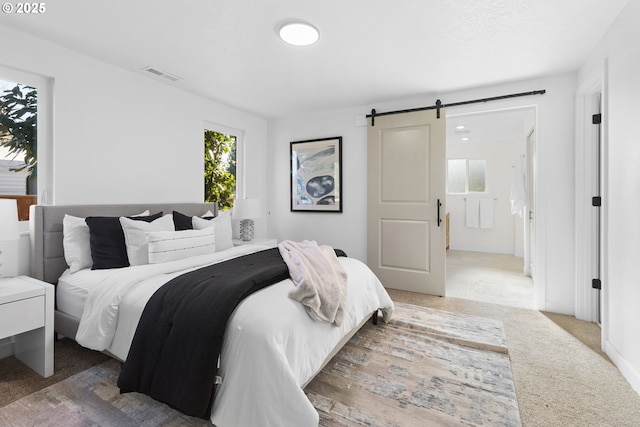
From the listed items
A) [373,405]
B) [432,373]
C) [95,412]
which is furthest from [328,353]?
[95,412]

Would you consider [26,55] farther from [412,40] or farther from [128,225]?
[412,40]

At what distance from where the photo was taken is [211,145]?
13.6ft

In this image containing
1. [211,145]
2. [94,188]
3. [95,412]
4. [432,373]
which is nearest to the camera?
[95,412]

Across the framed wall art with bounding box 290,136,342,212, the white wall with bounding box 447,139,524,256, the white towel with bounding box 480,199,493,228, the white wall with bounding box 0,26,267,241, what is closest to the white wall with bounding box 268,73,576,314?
the framed wall art with bounding box 290,136,342,212

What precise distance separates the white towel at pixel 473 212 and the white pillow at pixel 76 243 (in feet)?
22.4

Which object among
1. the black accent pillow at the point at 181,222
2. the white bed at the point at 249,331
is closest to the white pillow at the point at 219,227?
the black accent pillow at the point at 181,222

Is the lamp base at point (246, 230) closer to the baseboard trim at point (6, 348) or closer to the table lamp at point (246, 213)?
the table lamp at point (246, 213)

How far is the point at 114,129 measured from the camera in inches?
115

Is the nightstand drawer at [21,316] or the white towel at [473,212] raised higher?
the white towel at [473,212]

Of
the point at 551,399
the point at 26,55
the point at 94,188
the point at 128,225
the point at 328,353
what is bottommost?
the point at 551,399

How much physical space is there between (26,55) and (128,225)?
1.48m

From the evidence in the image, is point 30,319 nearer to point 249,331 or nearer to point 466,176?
point 249,331

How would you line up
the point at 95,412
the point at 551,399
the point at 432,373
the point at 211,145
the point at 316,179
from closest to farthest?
1. the point at 95,412
2. the point at 551,399
3. the point at 432,373
4. the point at 211,145
5. the point at 316,179

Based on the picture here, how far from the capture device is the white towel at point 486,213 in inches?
265
